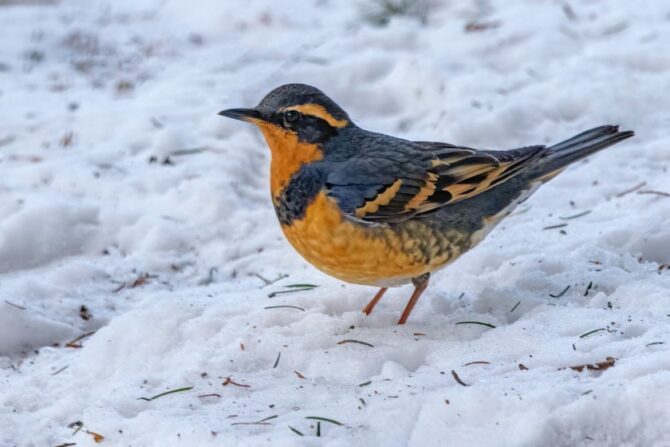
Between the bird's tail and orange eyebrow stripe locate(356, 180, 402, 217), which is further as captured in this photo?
the bird's tail

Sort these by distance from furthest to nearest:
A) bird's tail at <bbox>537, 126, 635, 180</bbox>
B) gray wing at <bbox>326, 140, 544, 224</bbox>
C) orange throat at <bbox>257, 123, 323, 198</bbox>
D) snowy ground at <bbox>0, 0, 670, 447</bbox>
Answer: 1. bird's tail at <bbox>537, 126, 635, 180</bbox>
2. orange throat at <bbox>257, 123, 323, 198</bbox>
3. gray wing at <bbox>326, 140, 544, 224</bbox>
4. snowy ground at <bbox>0, 0, 670, 447</bbox>

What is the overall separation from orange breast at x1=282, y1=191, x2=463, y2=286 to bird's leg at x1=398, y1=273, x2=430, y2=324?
0.42 feet

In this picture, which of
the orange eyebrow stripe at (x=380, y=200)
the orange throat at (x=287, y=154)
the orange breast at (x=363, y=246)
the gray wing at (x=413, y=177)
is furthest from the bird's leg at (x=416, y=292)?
the orange throat at (x=287, y=154)

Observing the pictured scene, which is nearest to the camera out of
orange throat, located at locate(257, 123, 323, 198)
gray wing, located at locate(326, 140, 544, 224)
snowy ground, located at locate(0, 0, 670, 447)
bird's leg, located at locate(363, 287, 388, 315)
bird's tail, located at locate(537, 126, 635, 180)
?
snowy ground, located at locate(0, 0, 670, 447)

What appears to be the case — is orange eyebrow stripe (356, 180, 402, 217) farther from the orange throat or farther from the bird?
the orange throat

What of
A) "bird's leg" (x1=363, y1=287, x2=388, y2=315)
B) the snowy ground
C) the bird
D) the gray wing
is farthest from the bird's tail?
"bird's leg" (x1=363, y1=287, x2=388, y2=315)

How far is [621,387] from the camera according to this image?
4.40m

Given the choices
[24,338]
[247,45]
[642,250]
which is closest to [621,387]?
[642,250]

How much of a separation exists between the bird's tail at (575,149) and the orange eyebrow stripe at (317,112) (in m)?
1.24

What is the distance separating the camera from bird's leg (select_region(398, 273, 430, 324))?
5766mm

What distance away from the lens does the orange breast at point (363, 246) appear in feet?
17.8

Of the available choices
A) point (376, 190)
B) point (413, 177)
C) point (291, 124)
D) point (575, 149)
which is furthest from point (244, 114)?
point (575, 149)

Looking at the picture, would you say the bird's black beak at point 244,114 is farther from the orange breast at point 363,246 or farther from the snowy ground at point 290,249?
the snowy ground at point 290,249

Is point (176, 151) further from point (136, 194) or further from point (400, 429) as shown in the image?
point (400, 429)
